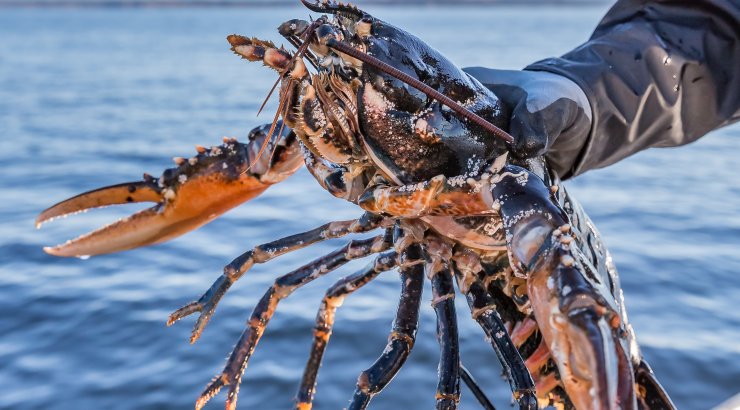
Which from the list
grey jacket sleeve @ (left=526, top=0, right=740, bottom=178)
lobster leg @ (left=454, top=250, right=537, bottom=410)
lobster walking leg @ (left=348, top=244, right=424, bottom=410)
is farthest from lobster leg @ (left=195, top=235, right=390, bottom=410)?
grey jacket sleeve @ (left=526, top=0, right=740, bottom=178)

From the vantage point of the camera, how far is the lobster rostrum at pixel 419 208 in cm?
179

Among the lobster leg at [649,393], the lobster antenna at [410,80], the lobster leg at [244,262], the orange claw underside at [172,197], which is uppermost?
the lobster antenna at [410,80]

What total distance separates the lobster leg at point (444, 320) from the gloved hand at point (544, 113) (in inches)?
16.0

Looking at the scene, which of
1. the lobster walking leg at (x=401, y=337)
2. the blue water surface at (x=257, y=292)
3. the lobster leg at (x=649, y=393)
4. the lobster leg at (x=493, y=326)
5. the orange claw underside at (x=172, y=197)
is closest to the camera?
the lobster leg at (x=493, y=326)

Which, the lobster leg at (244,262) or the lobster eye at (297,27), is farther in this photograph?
the lobster leg at (244,262)

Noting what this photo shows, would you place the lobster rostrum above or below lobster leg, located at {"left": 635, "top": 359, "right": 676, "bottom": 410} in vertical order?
above

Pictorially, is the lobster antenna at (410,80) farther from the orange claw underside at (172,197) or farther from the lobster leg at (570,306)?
the orange claw underside at (172,197)

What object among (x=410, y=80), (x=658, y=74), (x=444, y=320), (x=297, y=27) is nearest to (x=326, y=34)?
(x=297, y=27)

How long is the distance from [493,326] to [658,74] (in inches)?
56.4

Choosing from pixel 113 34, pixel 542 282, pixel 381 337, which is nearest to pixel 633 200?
pixel 381 337

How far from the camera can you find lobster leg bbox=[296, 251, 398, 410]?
2.71 m

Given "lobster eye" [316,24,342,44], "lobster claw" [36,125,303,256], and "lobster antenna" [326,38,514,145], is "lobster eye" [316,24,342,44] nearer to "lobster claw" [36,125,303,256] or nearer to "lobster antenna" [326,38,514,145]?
"lobster antenna" [326,38,514,145]

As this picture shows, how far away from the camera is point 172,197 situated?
2895 millimetres

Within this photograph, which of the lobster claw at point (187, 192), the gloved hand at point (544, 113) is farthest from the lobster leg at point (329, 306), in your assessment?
the gloved hand at point (544, 113)
